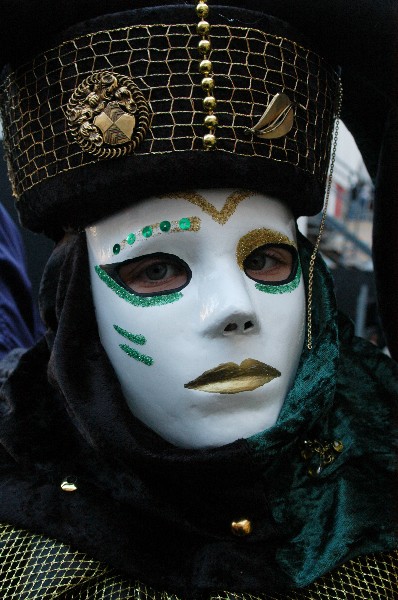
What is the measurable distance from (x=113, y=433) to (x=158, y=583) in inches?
10.6

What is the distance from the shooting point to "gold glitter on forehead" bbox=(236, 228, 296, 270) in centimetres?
122

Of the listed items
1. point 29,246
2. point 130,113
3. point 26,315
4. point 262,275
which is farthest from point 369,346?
point 29,246

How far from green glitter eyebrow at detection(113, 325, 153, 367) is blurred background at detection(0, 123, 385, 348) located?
50.1 inches

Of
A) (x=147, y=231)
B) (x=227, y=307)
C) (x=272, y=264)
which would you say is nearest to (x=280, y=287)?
(x=272, y=264)

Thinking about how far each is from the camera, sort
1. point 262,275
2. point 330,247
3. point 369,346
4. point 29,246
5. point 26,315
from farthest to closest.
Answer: point 330,247
point 29,246
point 26,315
point 369,346
point 262,275

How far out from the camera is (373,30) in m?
1.24

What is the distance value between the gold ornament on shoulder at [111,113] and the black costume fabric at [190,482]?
223 mm

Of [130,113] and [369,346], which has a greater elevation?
[130,113]

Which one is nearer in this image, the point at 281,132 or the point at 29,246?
the point at 281,132

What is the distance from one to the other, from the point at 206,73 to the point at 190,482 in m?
0.71

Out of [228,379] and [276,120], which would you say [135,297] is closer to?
[228,379]

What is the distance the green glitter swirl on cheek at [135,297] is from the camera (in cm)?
119

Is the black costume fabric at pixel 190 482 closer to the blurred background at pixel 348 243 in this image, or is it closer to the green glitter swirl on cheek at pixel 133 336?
the green glitter swirl on cheek at pixel 133 336

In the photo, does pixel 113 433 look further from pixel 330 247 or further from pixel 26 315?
pixel 330 247
